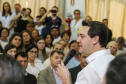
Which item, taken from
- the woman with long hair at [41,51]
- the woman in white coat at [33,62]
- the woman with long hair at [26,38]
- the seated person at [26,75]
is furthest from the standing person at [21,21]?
the seated person at [26,75]

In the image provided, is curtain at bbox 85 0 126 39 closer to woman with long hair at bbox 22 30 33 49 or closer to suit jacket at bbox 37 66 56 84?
woman with long hair at bbox 22 30 33 49

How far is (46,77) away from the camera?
3674 millimetres

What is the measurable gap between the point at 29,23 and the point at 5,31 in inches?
45.8

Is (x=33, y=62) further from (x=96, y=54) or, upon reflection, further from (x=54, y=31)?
(x=96, y=54)

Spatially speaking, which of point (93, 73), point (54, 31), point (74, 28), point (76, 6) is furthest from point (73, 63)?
point (76, 6)

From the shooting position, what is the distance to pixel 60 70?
1.93 m

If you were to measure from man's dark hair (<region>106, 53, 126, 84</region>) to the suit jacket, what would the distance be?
2796 mm

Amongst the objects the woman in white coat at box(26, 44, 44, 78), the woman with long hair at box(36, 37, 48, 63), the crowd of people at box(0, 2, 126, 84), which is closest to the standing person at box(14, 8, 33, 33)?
the crowd of people at box(0, 2, 126, 84)

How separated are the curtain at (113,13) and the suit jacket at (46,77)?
363 cm

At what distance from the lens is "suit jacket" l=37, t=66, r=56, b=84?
3607 millimetres

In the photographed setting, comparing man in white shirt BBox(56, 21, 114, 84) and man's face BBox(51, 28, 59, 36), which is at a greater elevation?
man in white shirt BBox(56, 21, 114, 84)

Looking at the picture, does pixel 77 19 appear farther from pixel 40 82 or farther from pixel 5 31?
pixel 40 82

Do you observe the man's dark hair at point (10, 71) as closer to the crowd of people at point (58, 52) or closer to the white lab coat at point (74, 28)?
the crowd of people at point (58, 52)

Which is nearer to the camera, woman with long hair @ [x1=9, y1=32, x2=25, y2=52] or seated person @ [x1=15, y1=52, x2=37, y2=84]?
seated person @ [x1=15, y1=52, x2=37, y2=84]
